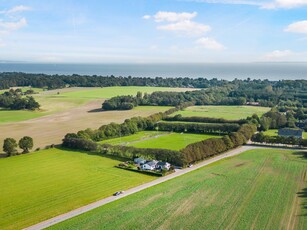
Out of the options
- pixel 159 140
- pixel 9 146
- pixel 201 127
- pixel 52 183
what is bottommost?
pixel 52 183

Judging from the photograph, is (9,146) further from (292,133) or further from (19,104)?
(292,133)

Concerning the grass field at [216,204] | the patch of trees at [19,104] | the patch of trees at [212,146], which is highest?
the patch of trees at [19,104]

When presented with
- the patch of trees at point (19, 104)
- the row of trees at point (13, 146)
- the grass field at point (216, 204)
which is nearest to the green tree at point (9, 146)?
the row of trees at point (13, 146)

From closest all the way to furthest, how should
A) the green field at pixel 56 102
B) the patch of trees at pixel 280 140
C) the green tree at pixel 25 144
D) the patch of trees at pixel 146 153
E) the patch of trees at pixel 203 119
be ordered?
1. the patch of trees at pixel 146 153
2. the green tree at pixel 25 144
3. the patch of trees at pixel 280 140
4. the patch of trees at pixel 203 119
5. the green field at pixel 56 102

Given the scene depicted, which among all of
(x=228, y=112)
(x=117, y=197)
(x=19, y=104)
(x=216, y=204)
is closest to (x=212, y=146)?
(x=216, y=204)

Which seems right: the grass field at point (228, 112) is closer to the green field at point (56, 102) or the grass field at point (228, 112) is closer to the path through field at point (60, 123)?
the path through field at point (60, 123)

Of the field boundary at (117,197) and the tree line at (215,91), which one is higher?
the tree line at (215,91)

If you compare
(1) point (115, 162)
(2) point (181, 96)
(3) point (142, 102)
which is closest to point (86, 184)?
(1) point (115, 162)
